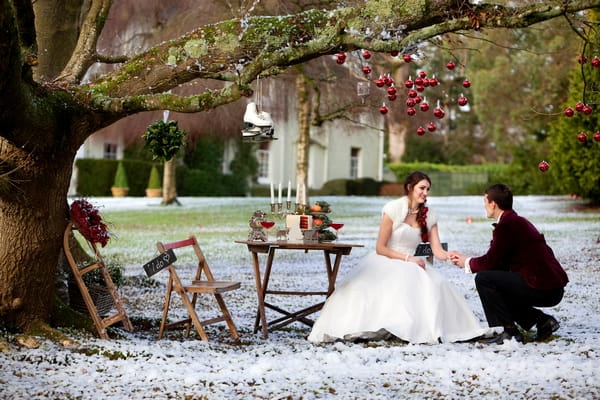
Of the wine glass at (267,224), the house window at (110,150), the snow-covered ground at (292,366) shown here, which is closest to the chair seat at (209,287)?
the snow-covered ground at (292,366)

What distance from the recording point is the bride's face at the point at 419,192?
272 inches

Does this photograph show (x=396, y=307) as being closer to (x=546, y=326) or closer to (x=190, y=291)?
(x=546, y=326)

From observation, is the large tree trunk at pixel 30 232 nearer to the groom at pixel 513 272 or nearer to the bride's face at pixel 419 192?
the bride's face at pixel 419 192

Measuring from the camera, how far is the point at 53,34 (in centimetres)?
955

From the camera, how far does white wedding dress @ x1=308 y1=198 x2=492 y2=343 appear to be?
6.52m

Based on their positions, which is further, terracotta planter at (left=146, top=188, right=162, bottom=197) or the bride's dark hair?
terracotta planter at (left=146, top=188, right=162, bottom=197)

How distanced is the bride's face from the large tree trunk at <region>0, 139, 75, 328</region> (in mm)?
2789

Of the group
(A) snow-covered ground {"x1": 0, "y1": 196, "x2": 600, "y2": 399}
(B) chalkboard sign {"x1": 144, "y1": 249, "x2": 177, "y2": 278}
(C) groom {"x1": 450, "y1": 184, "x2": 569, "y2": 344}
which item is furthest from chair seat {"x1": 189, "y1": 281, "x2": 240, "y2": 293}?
(C) groom {"x1": 450, "y1": 184, "x2": 569, "y2": 344}

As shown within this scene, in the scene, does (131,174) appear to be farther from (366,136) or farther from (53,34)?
(53,34)

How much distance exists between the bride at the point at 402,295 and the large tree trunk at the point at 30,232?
2228mm

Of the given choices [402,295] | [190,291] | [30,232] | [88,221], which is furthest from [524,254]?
[30,232]

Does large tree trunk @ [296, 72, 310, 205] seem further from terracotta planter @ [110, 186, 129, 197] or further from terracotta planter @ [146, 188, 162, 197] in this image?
terracotta planter @ [110, 186, 129, 197]

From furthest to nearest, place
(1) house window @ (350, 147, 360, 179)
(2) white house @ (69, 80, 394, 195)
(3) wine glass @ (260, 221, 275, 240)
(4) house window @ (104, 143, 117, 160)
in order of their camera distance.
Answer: (1) house window @ (350, 147, 360, 179)
(4) house window @ (104, 143, 117, 160)
(2) white house @ (69, 80, 394, 195)
(3) wine glass @ (260, 221, 275, 240)

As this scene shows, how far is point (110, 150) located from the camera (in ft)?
110
